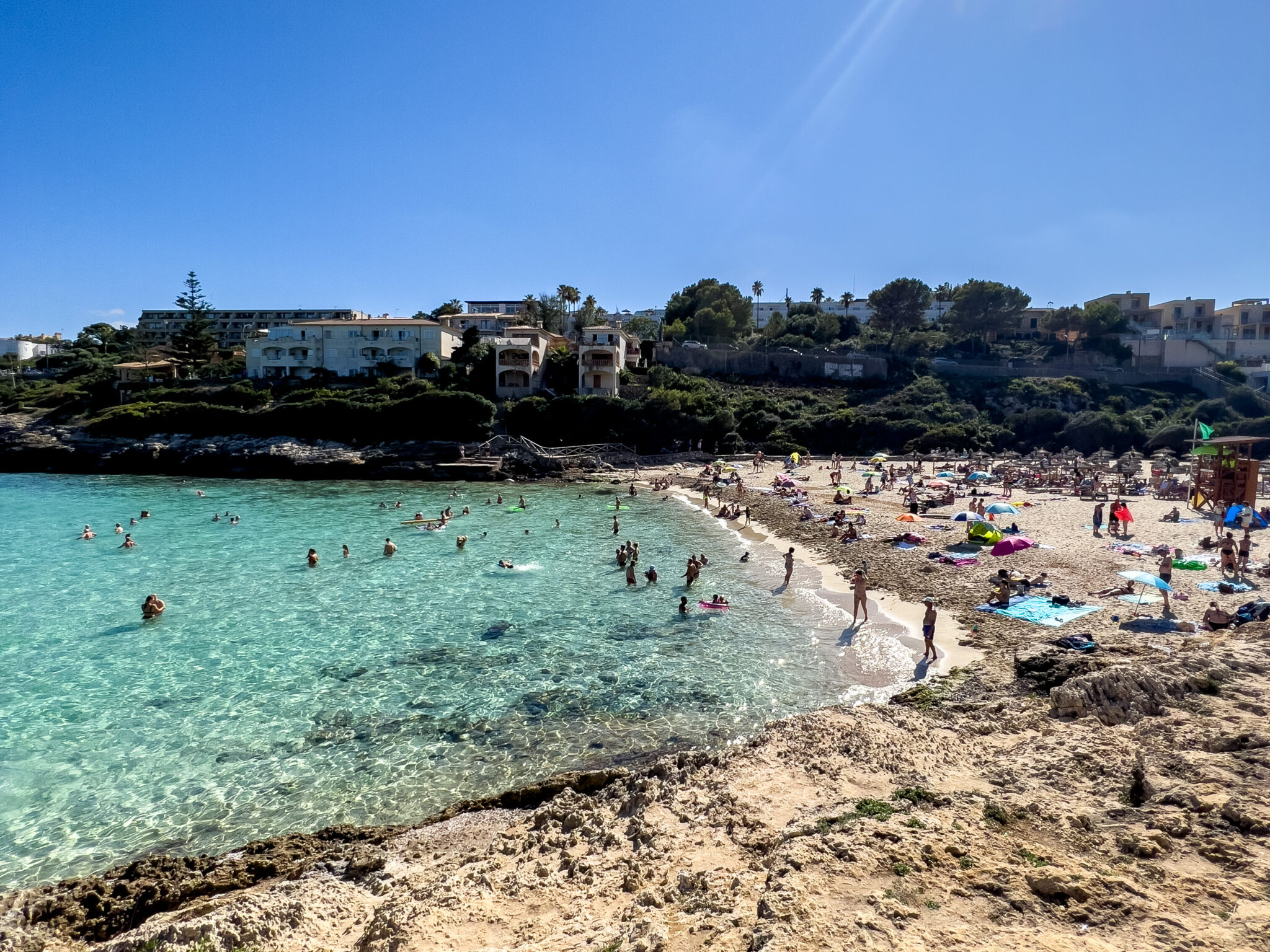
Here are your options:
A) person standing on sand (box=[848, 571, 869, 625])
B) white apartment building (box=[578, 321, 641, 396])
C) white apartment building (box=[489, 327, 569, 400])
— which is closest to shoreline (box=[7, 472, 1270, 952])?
person standing on sand (box=[848, 571, 869, 625])

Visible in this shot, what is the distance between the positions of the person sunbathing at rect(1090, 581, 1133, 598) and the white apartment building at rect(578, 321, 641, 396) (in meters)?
39.5

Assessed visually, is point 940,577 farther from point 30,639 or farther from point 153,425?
point 153,425

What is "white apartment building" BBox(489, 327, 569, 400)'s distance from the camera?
52594 millimetres

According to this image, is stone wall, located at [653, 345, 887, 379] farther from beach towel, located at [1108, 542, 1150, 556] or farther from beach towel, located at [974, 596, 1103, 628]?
beach towel, located at [974, 596, 1103, 628]

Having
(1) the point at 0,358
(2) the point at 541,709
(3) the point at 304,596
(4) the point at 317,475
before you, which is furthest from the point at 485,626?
(1) the point at 0,358

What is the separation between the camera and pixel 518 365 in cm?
5316

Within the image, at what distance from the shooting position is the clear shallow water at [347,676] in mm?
8656

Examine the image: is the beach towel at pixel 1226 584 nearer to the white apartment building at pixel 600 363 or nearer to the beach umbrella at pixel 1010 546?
the beach umbrella at pixel 1010 546

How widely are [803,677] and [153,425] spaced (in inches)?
2106

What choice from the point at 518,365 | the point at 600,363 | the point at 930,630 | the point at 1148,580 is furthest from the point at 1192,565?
the point at 518,365

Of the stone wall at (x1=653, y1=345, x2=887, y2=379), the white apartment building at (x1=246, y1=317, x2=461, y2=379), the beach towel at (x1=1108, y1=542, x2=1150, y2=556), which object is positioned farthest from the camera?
the stone wall at (x1=653, y1=345, x2=887, y2=379)

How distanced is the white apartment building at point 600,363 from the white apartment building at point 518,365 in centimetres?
348

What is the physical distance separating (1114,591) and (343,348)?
192ft

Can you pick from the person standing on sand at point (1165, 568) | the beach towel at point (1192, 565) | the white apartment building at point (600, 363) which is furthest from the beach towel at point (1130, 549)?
the white apartment building at point (600, 363)
